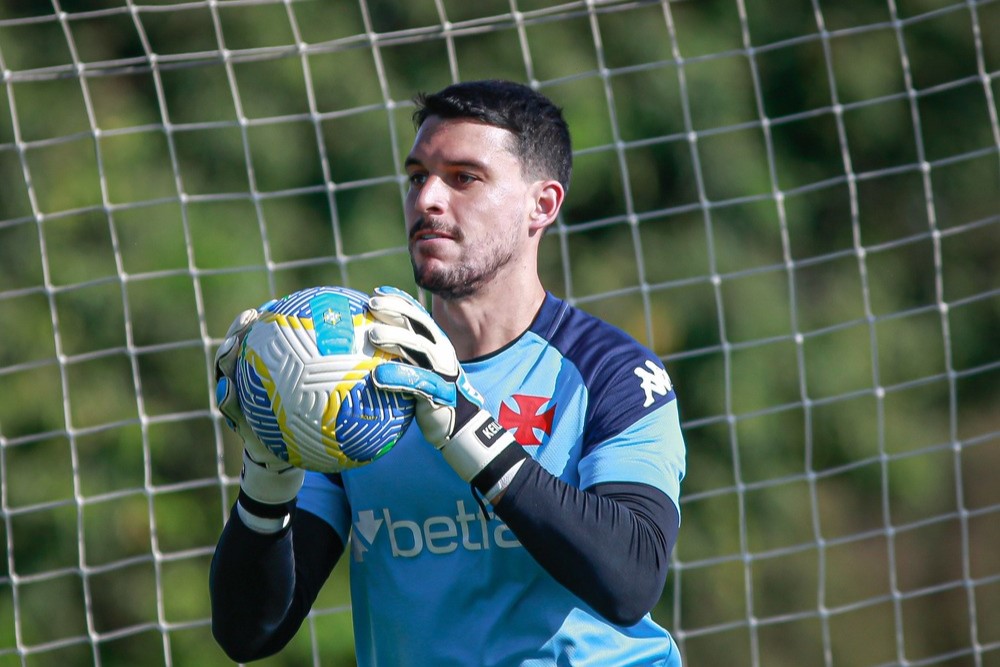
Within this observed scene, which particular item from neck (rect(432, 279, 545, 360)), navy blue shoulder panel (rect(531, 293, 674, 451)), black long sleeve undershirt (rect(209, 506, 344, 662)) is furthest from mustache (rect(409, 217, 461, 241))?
black long sleeve undershirt (rect(209, 506, 344, 662))

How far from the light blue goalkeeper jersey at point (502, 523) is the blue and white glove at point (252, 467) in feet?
0.70

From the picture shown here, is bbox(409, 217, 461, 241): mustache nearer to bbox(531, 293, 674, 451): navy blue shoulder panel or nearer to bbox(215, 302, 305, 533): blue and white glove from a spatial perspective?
bbox(531, 293, 674, 451): navy blue shoulder panel

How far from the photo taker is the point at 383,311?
1.95m

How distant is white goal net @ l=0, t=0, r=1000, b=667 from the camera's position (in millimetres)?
5754

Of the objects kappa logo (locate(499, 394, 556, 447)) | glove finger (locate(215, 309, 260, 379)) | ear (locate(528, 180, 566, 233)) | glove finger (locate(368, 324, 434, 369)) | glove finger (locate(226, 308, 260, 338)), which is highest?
ear (locate(528, 180, 566, 233))

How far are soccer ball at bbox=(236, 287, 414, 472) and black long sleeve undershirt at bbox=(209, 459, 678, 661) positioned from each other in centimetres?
22

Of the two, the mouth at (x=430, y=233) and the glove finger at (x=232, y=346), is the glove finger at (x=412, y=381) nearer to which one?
the glove finger at (x=232, y=346)

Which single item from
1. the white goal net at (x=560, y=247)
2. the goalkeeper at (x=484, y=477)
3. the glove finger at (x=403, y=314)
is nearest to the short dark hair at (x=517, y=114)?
the goalkeeper at (x=484, y=477)

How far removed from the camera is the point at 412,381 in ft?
6.21

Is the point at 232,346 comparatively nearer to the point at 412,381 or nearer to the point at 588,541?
the point at 412,381

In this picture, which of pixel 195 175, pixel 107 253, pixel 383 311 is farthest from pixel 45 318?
pixel 383 311

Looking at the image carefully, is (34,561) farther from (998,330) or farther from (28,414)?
(998,330)

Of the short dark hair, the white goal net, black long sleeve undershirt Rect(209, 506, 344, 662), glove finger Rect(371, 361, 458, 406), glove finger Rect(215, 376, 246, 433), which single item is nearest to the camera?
glove finger Rect(371, 361, 458, 406)

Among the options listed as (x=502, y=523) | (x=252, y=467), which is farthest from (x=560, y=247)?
(x=252, y=467)
